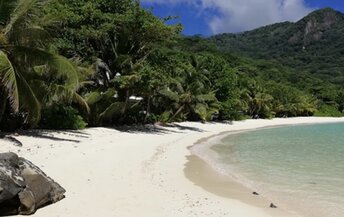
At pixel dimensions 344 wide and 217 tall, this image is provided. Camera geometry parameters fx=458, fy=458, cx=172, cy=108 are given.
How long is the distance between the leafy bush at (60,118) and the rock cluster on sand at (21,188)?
13169mm

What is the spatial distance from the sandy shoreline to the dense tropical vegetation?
5.93 feet

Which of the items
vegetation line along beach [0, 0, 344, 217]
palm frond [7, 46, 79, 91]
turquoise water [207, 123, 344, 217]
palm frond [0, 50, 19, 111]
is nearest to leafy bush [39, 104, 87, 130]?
vegetation line along beach [0, 0, 344, 217]

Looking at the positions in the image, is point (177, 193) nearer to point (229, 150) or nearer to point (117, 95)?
point (229, 150)

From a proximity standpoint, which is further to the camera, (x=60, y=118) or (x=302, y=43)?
(x=302, y=43)

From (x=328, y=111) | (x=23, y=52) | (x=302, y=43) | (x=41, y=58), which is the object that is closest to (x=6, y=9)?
(x=23, y=52)

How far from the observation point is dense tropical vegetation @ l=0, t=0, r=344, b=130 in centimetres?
1429

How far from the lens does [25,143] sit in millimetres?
14891

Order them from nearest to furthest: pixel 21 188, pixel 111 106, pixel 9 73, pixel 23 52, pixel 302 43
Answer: pixel 21 188, pixel 9 73, pixel 23 52, pixel 111 106, pixel 302 43

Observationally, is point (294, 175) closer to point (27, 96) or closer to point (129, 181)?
point (129, 181)

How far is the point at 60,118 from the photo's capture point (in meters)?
20.8

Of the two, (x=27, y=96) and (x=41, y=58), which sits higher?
(x=41, y=58)

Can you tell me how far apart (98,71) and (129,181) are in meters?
16.3

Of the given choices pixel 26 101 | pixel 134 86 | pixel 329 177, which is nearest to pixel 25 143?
pixel 26 101

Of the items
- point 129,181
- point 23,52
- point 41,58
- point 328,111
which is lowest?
point 129,181
